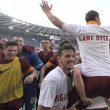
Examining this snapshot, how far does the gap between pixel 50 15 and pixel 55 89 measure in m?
0.93

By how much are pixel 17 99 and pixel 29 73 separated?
0.52 m

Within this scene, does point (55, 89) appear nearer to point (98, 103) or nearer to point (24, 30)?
point (98, 103)

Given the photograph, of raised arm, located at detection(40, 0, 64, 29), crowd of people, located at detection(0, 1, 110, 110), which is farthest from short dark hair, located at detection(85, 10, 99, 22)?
raised arm, located at detection(40, 0, 64, 29)

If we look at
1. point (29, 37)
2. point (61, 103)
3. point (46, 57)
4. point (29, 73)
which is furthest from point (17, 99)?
point (29, 37)

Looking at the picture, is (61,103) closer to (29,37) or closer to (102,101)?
(102,101)

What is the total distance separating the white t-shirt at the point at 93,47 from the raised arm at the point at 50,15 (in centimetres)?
7

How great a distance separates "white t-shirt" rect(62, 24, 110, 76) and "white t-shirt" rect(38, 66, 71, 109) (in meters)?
0.28

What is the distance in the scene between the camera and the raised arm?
308 cm

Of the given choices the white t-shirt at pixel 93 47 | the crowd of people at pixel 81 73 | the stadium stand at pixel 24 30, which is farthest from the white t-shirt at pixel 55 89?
the stadium stand at pixel 24 30

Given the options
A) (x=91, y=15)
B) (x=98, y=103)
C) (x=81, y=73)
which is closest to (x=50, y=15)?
(x=91, y=15)

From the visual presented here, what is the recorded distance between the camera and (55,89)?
8.79ft

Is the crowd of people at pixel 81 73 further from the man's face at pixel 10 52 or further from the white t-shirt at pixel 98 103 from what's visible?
the man's face at pixel 10 52

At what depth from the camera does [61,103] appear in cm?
289

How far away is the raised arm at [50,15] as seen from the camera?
308 centimetres
